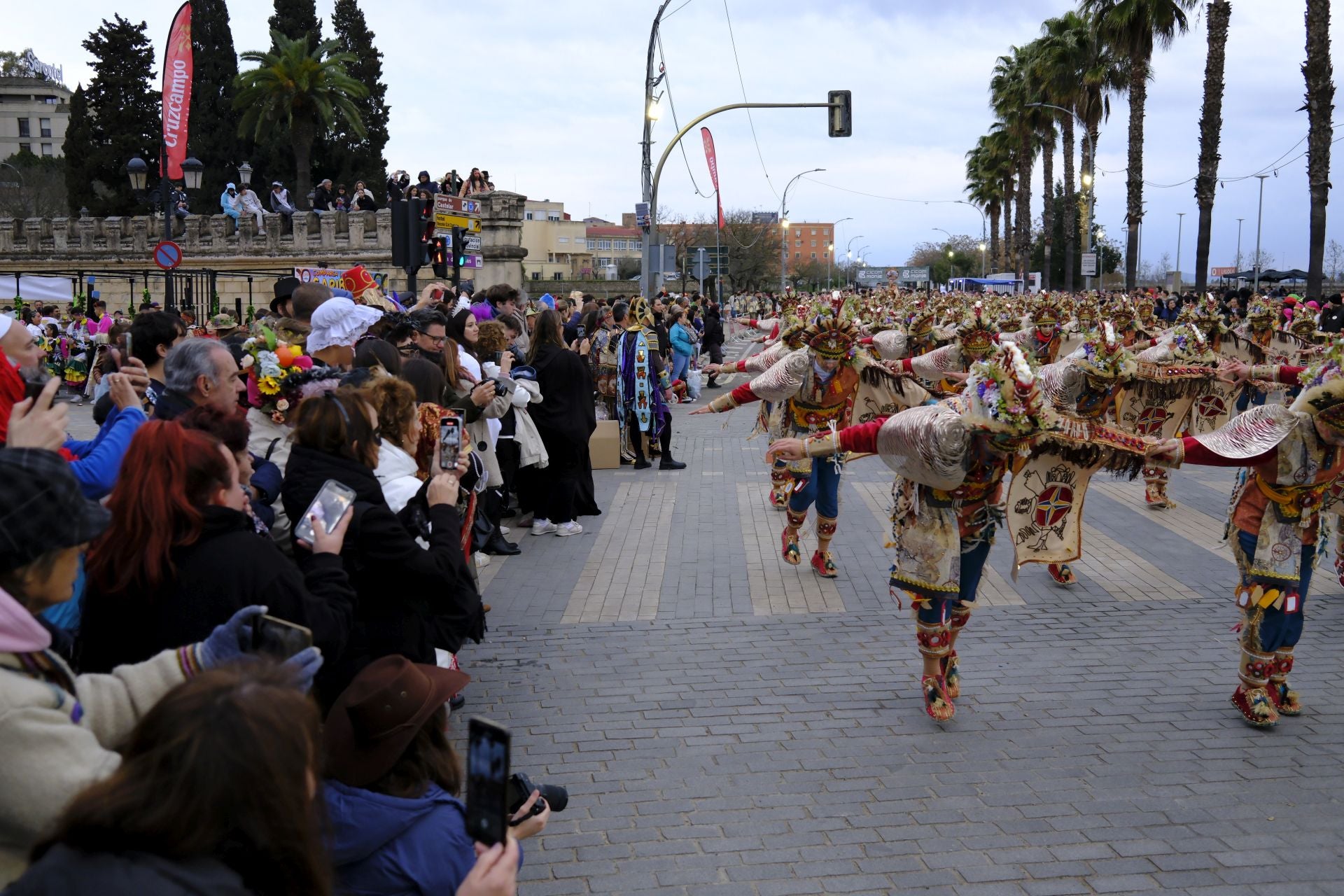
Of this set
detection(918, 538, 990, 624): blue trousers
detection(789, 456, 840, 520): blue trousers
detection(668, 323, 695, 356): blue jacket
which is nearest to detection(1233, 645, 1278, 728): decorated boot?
detection(918, 538, 990, 624): blue trousers

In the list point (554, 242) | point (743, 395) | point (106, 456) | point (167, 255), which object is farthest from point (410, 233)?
point (554, 242)

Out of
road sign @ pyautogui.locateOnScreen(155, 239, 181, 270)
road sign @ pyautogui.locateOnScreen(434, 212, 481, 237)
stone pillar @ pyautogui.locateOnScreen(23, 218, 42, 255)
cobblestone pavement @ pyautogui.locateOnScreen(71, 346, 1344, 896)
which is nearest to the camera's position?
cobblestone pavement @ pyautogui.locateOnScreen(71, 346, 1344, 896)

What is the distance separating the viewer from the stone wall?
30.3m

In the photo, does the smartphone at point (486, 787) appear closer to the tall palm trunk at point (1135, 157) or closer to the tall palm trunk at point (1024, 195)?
the tall palm trunk at point (1135, 157)

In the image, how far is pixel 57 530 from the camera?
2.23m

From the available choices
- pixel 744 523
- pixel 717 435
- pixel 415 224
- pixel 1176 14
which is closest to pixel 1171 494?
pixel 744 523

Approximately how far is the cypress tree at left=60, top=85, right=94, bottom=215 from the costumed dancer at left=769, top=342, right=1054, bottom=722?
47.8 meters

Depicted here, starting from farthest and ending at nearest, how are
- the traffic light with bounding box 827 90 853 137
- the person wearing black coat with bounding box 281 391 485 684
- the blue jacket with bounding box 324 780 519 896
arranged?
the traffic light with bounding box 827 90 853 137
the person wearing black coat with bounding box 281 391 485 684
the blue jacket with bounding box 324 780 519 896

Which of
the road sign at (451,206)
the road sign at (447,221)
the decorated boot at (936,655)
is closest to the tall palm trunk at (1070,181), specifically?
the road sign at (451,206)

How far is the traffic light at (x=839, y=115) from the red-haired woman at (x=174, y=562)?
2170cm

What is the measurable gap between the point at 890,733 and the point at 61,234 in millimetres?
36760

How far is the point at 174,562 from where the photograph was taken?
10.2 feet

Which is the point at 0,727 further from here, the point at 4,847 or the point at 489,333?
the point at 489,333

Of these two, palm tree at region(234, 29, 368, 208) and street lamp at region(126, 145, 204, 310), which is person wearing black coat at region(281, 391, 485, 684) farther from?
palm tree at region(234, 29, 368, 208)
